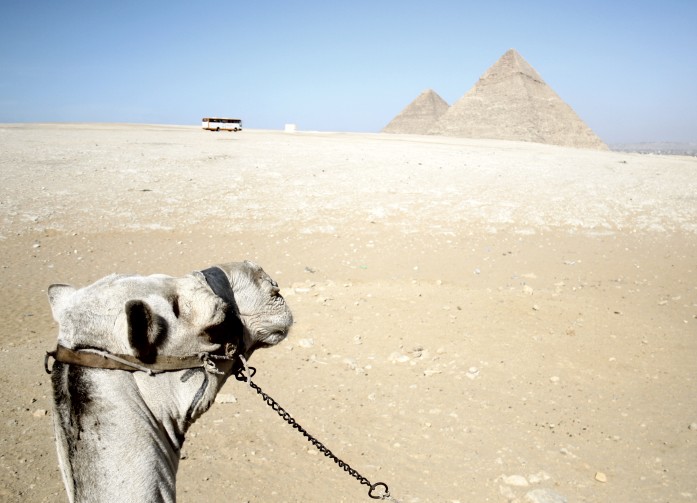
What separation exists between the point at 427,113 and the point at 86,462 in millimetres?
99992

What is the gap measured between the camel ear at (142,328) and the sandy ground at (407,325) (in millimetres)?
3015

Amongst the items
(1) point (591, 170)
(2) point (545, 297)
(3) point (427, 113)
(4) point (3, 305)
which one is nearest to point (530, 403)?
(2) point (545, 297)

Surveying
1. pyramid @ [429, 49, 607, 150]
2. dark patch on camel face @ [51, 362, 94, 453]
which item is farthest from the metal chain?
pyramid @ [429, 49, 607, 150]

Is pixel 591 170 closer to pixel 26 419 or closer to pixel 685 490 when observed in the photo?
pixel 685 490

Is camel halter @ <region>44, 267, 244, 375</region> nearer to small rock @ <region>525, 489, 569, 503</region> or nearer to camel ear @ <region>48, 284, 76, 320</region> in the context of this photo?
camel ear @ <region>48, 284, 76, 320</region>

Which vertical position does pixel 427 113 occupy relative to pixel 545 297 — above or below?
above

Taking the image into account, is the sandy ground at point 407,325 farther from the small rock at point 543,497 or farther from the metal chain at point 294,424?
the metal chain at point 294,424

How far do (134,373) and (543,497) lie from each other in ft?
11.7

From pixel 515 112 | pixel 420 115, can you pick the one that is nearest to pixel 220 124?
pixel 515 112

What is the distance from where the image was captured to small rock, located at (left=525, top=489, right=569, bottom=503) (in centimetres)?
383

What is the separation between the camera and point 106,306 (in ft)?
4.14

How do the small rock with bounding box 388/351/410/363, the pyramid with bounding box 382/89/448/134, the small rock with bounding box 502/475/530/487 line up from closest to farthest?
the small rock with bounding box 502/475/530/487
the small rock with bounding box 388/351/410/363
the pyramid with bounding box 382/89/448/134

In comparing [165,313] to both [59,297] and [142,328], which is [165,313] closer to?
[142,328]

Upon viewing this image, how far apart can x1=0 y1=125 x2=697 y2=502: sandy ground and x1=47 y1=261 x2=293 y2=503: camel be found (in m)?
2.84
